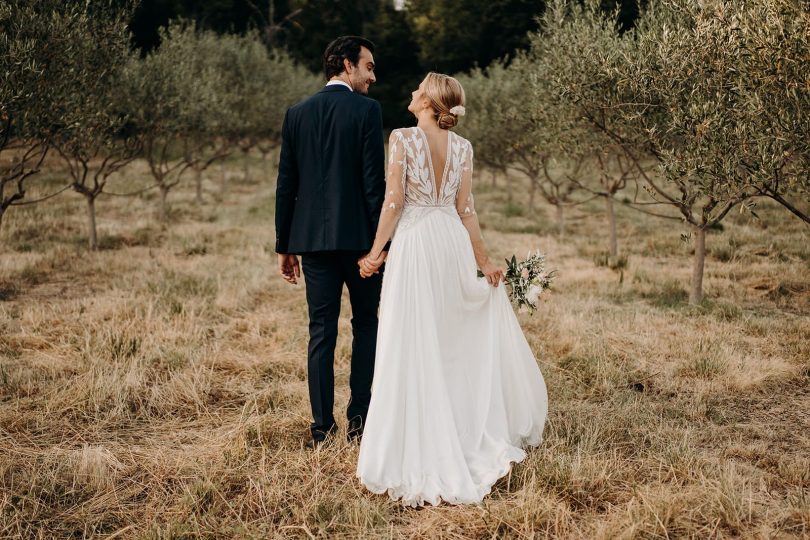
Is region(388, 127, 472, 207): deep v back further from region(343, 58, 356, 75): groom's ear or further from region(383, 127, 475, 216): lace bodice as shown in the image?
region(343, 58, 356, 75): groom's ear

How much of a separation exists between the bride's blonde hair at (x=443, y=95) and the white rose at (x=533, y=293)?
4.94 ft

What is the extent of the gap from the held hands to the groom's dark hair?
1372mm

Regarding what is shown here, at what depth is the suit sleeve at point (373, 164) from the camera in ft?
14.3

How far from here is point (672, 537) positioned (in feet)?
11.8

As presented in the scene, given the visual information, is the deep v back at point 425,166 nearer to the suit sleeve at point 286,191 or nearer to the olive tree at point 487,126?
the suit sleeve at point 286,191

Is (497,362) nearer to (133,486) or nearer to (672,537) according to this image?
(672,537)

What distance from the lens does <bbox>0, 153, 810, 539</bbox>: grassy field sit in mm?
3824

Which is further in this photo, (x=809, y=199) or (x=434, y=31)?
(x=434, y=31)

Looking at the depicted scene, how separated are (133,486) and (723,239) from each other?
14088mm

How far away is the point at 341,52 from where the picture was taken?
4.39 meters

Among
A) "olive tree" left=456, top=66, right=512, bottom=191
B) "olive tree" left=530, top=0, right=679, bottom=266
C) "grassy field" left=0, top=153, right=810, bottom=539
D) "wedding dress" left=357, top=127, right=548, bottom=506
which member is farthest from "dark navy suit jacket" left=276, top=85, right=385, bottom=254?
"olive tree" left=456, top=66, right=512, bottom=191

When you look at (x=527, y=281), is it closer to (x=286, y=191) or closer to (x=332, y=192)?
(x=332, y=192)

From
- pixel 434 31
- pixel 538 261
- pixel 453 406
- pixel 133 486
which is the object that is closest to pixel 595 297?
pixel 538 261

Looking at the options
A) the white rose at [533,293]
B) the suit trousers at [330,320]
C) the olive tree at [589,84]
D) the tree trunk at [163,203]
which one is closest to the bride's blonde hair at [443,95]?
the suit trousers at [330,320]
